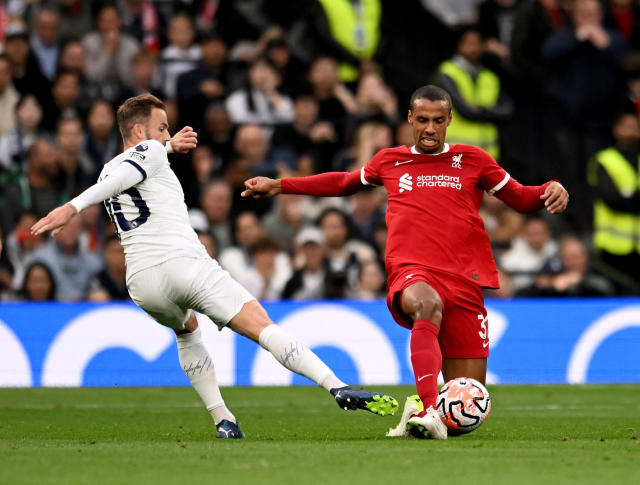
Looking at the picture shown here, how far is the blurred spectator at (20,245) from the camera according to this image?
14.0m

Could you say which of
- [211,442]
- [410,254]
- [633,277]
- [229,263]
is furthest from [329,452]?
[633,277]

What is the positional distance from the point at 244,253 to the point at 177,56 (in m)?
3.01

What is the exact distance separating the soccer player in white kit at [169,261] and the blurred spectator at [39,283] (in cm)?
586

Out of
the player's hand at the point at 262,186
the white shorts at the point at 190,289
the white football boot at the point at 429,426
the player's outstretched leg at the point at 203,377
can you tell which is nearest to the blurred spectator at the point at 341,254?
the player's hand at the point at 262,186

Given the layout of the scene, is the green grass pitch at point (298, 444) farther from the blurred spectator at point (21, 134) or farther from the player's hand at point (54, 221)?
the blurred spectator at point (21, 134)

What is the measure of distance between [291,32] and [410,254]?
9.07 meters

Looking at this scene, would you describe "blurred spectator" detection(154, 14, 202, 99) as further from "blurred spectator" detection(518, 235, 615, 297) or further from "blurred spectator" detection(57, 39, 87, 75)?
"blurred spectator" detection(518, 235, 615, 297)

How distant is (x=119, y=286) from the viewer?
13.9m

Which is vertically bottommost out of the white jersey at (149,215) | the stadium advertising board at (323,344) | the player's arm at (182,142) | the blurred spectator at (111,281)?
the stadium advertising board at (323,344)

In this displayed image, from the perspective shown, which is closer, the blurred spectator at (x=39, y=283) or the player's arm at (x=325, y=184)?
the player's arm at (x=325, y=184)

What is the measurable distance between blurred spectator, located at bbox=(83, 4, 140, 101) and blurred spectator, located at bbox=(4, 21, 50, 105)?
66 cm

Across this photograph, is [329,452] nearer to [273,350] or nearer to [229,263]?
[273,350]

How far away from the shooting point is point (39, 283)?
1352cm

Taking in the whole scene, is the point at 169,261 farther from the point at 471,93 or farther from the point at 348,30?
the point at 348,30
